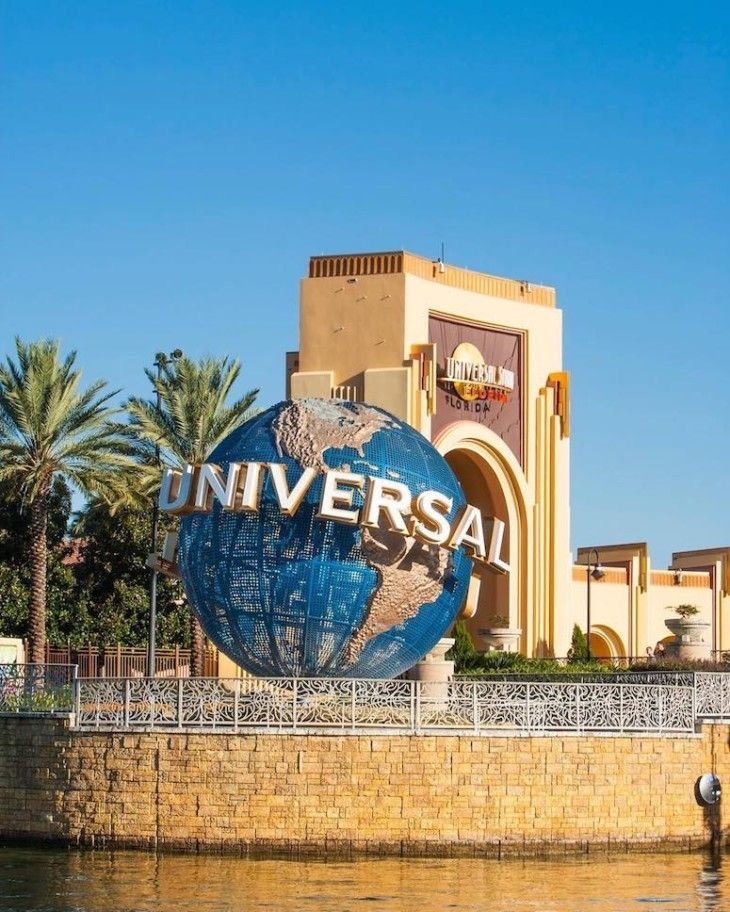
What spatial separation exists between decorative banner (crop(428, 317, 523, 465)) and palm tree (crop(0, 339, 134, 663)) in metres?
8.55

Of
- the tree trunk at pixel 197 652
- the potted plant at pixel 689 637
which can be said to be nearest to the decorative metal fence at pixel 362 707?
the potted plant at pixel 689 637

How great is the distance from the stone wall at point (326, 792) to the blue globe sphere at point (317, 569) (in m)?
1.88

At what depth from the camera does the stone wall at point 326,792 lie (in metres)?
24.4

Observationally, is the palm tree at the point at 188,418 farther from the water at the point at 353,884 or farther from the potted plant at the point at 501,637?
the water at the point at 353,884

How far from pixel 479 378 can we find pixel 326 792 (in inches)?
869

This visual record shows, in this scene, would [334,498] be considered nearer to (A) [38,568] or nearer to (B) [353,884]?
(B) [353,884]

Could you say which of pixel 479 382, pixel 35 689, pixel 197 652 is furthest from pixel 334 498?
pixel 479 382

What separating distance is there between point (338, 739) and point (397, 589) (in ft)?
8.67

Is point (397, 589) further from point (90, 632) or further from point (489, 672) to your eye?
point (90, 632)

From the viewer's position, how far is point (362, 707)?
82.1 ft

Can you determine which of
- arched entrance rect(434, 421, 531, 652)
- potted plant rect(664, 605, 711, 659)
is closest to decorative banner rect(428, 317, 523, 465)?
arched entrance rect(434, 421, 531, 652)

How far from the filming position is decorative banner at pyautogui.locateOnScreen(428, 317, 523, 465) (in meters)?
44.6

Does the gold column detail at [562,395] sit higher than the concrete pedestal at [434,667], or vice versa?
the gold column detail at [562,395]

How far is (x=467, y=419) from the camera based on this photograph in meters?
45.2
